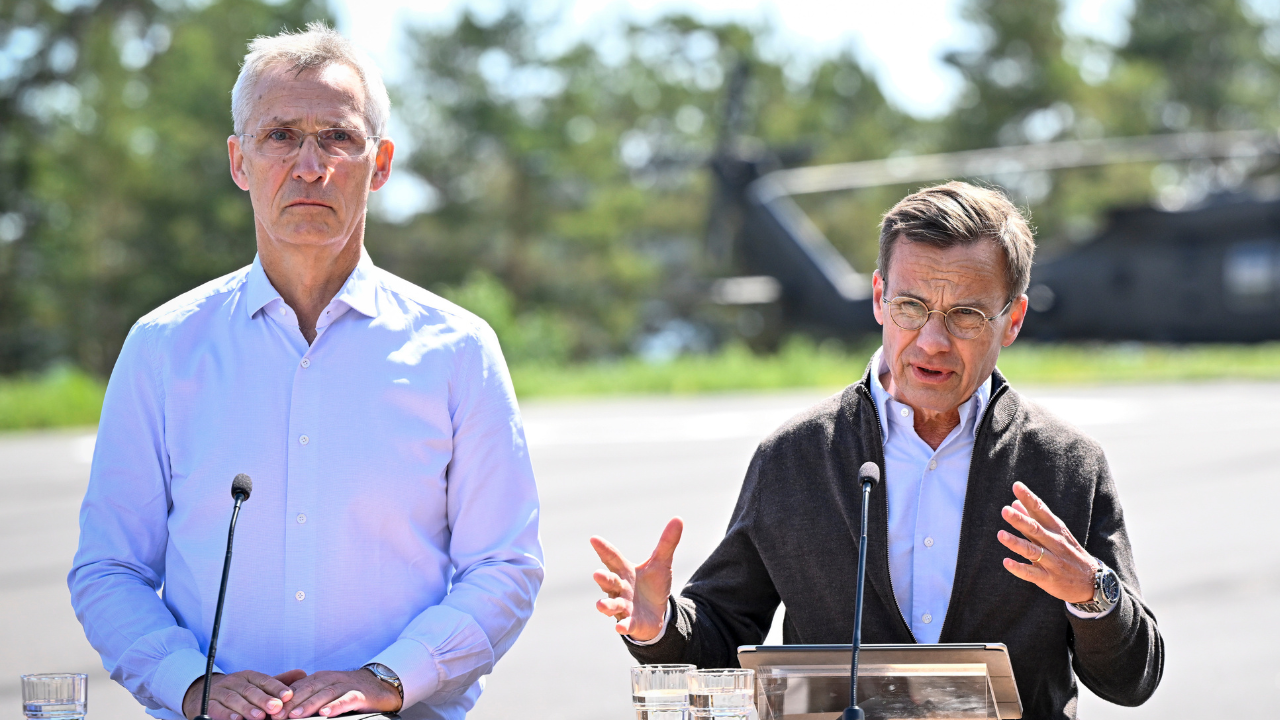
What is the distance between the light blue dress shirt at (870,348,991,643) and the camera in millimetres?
2494

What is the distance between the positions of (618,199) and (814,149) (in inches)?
824

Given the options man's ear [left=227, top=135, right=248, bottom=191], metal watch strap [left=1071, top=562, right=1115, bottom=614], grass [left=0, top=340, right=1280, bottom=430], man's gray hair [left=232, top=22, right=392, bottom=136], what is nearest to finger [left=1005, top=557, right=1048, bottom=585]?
metal watch strap [left=1071, top=562, right=1115, bottom=614]

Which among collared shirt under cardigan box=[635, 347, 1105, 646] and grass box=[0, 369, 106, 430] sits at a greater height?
collared shirt under cardigan box=[635, 347, 1105, 646]

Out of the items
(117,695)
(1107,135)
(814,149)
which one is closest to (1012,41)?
(1107,135)

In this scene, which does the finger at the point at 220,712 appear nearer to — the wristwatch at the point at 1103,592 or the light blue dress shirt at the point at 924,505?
the light blue dress shirt at the point at 924,505

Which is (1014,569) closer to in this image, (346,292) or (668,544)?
(668,544)

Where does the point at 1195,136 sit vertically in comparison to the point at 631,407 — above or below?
above

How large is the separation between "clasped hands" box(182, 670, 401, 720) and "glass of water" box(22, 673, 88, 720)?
0.27 m

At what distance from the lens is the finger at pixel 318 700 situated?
220 cm

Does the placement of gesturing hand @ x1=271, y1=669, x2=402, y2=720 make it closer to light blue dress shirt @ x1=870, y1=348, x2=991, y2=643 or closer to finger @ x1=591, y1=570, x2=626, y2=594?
finger @ x1=591, y1=570, x2=626, y2=594

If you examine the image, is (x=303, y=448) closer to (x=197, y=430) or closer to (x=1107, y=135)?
(x=197, y=430)

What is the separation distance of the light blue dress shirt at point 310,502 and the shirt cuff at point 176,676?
18 millimetres

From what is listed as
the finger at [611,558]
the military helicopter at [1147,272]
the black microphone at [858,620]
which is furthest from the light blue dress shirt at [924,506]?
the military helicopter at [1147,272]

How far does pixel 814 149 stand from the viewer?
26125mm
